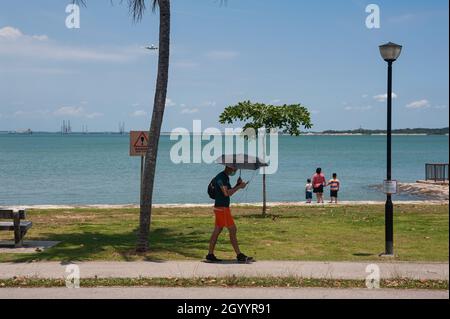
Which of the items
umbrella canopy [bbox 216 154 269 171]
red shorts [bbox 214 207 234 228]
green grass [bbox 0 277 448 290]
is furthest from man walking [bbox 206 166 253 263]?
green grass [bbox 0 277 448 290]

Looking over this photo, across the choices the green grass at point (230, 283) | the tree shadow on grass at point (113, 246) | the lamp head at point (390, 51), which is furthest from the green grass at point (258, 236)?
the lamp head at point (390, 51)

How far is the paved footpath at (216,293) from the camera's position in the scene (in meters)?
8.33

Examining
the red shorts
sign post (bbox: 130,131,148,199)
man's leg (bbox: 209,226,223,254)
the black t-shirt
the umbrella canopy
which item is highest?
sign post (bbox: 130,131,148,199)

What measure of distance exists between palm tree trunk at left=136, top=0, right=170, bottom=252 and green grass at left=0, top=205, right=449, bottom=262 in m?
0.98

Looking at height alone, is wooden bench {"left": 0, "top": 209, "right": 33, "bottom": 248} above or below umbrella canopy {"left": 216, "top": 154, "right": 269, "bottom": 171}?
below

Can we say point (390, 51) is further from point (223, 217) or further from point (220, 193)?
point (223, 217)

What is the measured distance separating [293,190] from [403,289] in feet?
124

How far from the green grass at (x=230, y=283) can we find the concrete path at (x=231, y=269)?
0.29m

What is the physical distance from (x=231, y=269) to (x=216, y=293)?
166cm

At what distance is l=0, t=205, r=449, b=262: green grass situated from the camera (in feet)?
38.3

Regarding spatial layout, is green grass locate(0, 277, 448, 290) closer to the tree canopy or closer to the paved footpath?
the paved footpath

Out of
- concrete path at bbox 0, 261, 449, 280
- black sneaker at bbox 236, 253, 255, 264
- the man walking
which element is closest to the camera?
concrete path at bbox 0, 261, 449, 280

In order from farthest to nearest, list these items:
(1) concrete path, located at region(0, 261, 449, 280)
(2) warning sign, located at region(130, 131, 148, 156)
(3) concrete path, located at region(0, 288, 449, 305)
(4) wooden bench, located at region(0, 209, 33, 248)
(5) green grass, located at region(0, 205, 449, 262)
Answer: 1. (2) warning sign, located at region(130, 131, 148, 156)
2. (4) wooden bench, located at region(0, 209, 33, 248)
3. (5) green grass, located at region(0, 205, 449, 262)
4. (1) concrete path, located at region(0, 261, 449, 280)
5. (3) concrete path, located at region(0, 288, 449, 305)

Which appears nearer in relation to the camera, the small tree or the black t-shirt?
the black t-shirt
